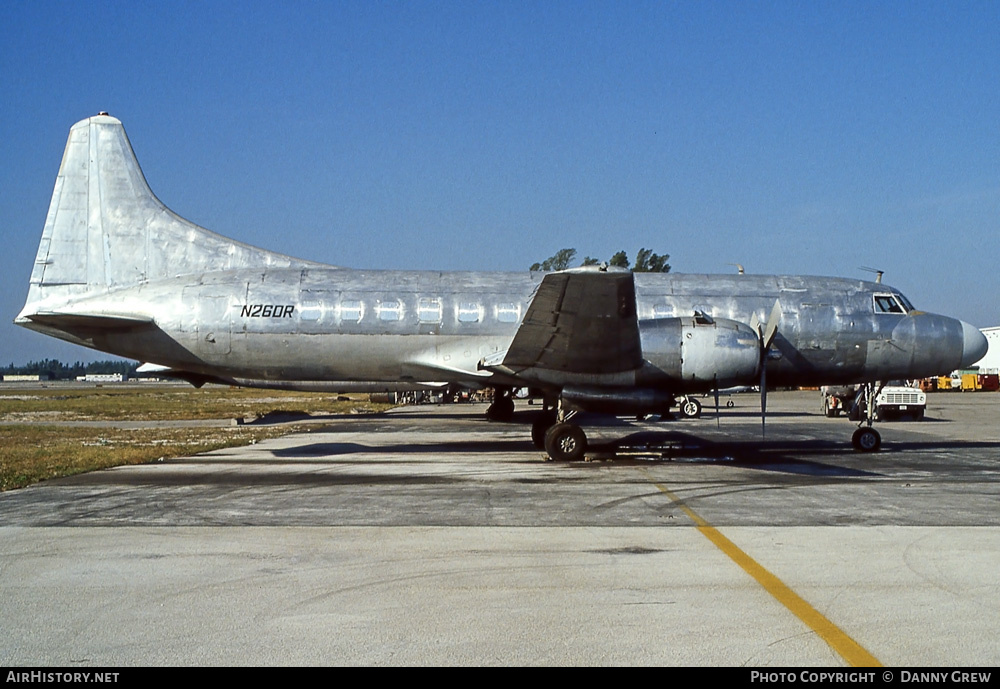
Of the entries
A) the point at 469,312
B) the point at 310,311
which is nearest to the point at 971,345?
the point at 469,312

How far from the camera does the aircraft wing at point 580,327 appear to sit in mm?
13305

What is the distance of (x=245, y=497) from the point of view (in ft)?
38.0

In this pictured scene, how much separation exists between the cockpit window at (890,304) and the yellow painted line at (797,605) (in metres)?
11.3

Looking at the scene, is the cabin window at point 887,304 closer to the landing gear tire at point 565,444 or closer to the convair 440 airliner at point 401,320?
the convair 440 airliner at point 401,320

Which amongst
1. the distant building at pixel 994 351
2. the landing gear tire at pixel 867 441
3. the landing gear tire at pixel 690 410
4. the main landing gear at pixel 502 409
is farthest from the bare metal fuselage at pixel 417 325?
the distant building at pixel 994 351

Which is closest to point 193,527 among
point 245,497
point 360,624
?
point 245,497

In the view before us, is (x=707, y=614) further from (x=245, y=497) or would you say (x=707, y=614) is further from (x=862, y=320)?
(x=862, y=320)

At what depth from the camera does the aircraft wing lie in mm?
13305

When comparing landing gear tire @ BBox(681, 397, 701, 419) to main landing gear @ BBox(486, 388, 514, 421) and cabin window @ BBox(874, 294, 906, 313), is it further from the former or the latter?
cabin window @ BBox(874, 294, 906, 313)

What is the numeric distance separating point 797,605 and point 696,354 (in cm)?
982

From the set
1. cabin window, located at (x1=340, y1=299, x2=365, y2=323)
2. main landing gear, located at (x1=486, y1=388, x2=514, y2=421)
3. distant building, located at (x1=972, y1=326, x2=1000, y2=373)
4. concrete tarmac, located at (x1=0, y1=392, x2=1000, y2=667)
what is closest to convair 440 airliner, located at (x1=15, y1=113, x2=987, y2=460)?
cabin window, located at (x1=340, y1=299, x2=365, y2=323)

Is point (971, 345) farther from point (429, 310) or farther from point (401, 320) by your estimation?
point (401, 320)

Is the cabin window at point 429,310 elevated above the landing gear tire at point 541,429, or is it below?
above

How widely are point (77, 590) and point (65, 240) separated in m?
12.8
